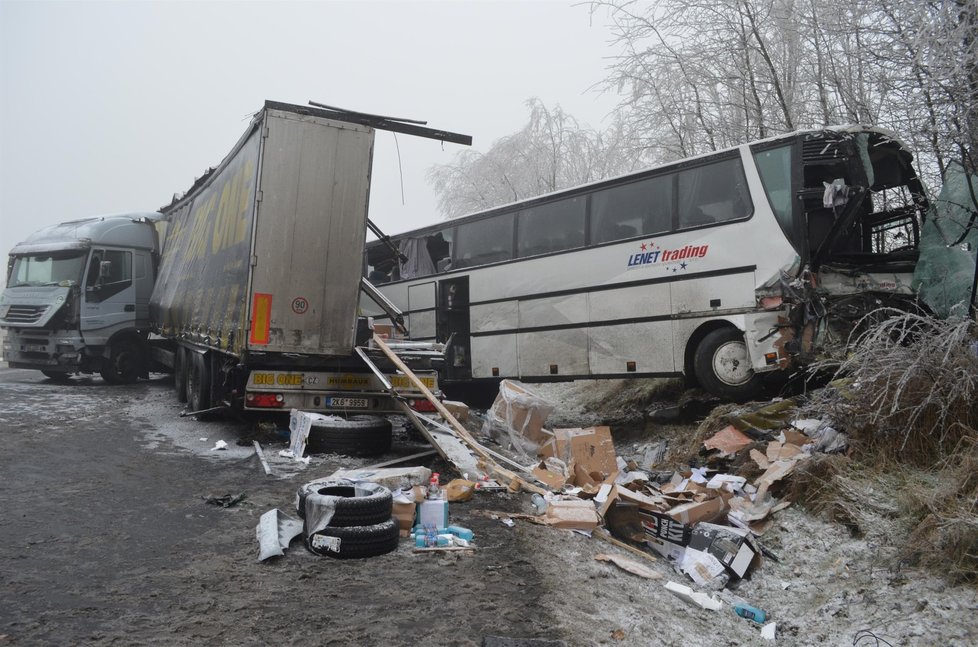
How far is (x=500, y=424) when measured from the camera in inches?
322

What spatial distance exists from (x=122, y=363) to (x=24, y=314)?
2135 millimetres

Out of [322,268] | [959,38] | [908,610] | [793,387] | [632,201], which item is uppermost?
[959,38]

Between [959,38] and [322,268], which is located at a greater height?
[959,38]

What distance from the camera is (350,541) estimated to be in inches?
160

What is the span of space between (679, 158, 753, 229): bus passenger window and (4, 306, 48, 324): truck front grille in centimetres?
1250

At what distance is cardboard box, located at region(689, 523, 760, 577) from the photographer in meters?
4.69

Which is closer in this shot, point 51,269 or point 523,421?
point 523,421

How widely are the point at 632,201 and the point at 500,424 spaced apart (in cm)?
349

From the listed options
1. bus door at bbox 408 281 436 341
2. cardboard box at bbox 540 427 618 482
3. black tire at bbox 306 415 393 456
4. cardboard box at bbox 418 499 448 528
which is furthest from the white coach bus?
cardboard box at bbox 418 499 448 528

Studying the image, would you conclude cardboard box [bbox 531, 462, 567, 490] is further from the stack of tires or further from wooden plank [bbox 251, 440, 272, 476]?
wooden plank [bbox 251, 440, 272, 476]

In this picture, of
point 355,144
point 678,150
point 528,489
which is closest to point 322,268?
Answer: point 355,144

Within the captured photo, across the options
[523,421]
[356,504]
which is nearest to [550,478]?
[523,421]

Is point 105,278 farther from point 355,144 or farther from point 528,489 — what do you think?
point 528,489

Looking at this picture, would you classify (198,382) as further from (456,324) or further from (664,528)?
(664,528)
